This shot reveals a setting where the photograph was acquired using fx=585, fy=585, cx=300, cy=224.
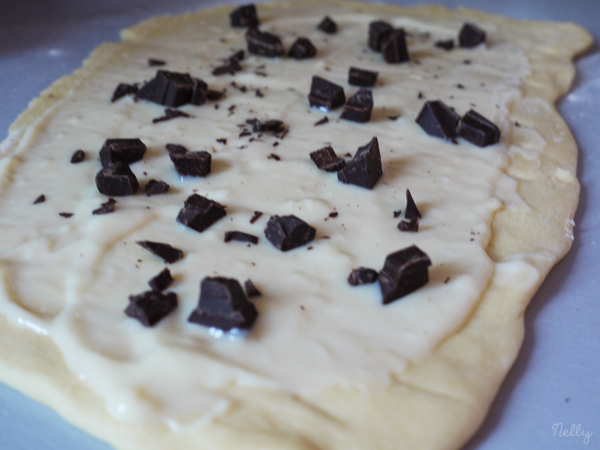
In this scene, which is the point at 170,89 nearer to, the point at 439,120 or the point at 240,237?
the point at 240,237

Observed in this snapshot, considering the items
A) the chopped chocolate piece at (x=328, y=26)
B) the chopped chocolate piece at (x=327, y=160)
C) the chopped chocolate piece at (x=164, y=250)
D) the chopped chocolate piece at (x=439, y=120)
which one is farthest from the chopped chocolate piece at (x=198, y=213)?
the chopped chocolate piece at (x=328, y=26)

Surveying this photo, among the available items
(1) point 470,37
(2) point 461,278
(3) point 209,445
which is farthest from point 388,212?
(1) point 470,37

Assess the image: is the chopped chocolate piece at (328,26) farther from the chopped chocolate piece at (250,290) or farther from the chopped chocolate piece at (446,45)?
the chopped chocolate piece at (250,290)

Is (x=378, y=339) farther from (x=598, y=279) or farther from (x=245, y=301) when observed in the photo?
(x=598, y=279)

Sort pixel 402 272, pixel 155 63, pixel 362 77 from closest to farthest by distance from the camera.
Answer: pixel 402 272
pixel 362 77
pixel 155 63

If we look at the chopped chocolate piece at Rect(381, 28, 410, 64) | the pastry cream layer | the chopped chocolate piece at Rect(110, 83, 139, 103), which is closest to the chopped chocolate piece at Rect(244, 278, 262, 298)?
the pastry cream layer

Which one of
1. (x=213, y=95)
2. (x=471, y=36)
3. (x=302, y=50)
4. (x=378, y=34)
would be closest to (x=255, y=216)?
(x=213, y=95)

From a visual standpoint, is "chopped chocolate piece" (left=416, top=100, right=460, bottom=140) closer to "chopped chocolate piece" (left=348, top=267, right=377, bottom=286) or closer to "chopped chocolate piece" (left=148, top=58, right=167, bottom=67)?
"chopped chocolate piece" (left=348, top=267, right=377, bottom=286)
